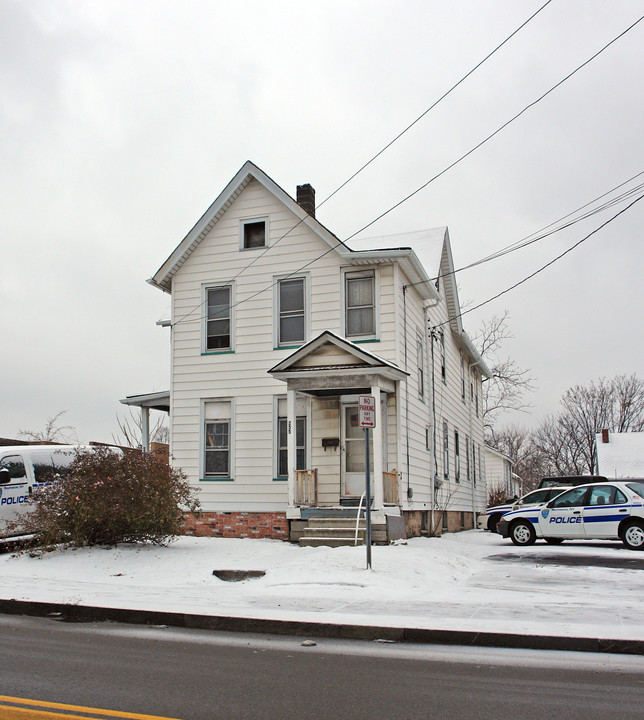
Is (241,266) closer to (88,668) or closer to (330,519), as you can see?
(330,519)

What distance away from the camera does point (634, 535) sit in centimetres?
1719

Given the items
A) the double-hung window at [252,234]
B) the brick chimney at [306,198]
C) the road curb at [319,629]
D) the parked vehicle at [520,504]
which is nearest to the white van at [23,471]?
the road curb at [319,629]

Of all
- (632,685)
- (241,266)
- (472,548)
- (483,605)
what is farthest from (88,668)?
(241,266)

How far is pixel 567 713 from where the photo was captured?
209 inches

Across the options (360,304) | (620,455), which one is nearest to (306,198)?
(360,304)

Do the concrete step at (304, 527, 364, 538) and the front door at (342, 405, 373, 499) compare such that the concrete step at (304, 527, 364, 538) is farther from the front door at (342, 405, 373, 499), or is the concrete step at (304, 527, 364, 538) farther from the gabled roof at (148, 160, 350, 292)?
the gabled roof at (148, 160, 350, 292)

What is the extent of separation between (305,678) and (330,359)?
37.3ft

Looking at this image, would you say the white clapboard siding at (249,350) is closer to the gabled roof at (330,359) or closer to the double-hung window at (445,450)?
the gabled roof at (330,359)

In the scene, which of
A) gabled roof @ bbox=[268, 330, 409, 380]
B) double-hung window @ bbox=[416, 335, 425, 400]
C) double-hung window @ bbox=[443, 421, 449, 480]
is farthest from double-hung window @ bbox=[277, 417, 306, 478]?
double-hung window @ bbox=[443, 421, 449, 480]

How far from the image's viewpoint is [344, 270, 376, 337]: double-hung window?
1891 centimetres

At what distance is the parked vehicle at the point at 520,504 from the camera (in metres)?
21.0

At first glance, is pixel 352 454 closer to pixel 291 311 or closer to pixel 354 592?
pixel 291 311

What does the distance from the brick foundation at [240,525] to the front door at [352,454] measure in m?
1.83

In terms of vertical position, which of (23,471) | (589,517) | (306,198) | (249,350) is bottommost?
(589,517)
